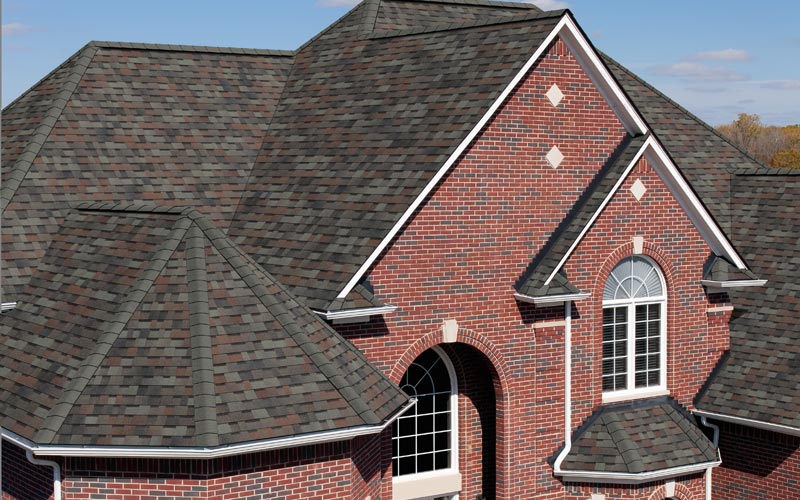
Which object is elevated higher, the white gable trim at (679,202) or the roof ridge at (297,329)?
the white gable trim at (679,202)

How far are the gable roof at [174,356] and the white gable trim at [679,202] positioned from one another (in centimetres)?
526

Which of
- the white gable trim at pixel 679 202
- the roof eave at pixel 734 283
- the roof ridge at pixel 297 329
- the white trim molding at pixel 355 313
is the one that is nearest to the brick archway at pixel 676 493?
the roof eave at pixel 734 283

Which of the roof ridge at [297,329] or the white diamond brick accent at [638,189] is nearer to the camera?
the roof ridge at [297,329]

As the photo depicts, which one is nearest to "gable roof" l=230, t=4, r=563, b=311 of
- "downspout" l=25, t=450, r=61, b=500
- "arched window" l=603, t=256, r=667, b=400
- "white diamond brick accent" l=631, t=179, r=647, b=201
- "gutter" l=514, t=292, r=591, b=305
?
"gutter" l=514, t=292, r=591, b=305

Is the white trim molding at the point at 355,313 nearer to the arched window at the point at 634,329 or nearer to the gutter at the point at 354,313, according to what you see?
the gutter at the point at 354,313

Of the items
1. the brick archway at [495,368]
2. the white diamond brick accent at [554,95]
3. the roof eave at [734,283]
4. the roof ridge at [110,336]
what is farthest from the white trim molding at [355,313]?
the roof eave at [734,283]

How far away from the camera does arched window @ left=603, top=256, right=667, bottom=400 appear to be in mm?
19891

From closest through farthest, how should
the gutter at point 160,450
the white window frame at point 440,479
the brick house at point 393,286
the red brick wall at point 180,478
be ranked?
the gutter at point 160,450
the red brick wall at point 180,478
the brick house at point 393,286
the white window frame at point 440,479

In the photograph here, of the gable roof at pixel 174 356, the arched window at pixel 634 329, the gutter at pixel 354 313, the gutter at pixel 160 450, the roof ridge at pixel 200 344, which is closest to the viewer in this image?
the gutter at pixel 160 450

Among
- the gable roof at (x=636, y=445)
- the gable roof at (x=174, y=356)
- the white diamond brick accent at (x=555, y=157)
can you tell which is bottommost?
the gable roof at (x=636, y=445)

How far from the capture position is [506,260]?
60.9 feet

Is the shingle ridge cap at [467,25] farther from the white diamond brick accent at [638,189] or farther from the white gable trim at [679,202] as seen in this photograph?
the white diamond brick accent at [638,189]

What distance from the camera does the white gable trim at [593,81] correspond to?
56.2 feet

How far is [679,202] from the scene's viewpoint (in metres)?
20.2
